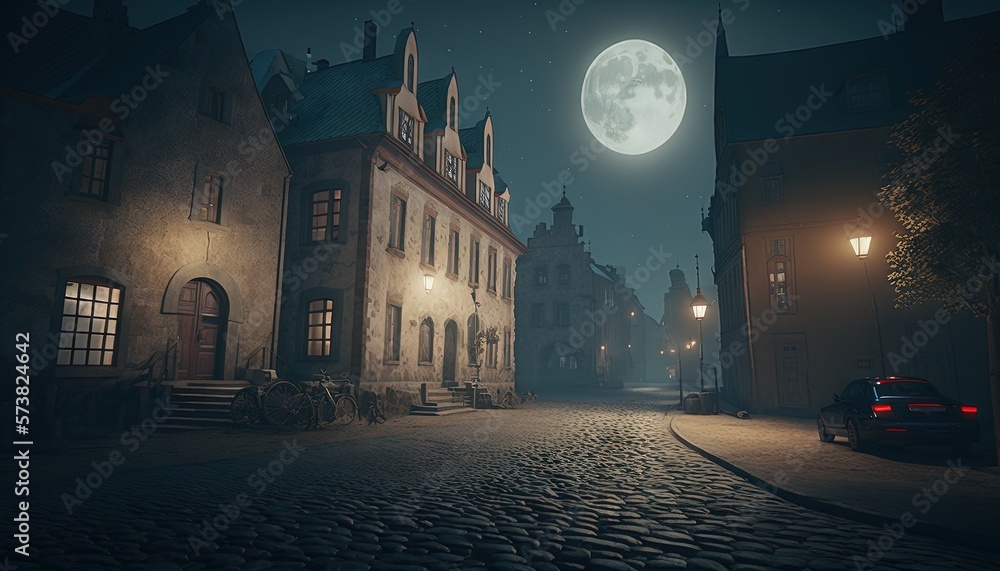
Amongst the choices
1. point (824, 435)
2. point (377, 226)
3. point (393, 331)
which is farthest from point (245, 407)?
point (824, 435)

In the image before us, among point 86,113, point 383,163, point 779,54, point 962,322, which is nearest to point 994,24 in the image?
point 779,54

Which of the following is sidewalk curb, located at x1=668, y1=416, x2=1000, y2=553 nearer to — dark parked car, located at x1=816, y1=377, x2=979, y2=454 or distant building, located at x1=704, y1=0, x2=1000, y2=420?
dark parked car, located at x1=816, y1=377, x2=979, y2=454

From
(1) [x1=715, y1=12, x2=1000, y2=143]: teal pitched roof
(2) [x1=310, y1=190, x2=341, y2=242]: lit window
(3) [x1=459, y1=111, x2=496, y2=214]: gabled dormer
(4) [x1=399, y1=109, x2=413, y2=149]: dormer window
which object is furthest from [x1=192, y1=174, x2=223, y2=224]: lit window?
(1) [x1=715, y1=12, x2=1000, y2=143]: teal pitched roof

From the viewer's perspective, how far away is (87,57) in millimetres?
16766

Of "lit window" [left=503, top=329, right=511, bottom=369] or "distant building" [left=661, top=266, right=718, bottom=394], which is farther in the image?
"distant building" [left=661, top=266, right=718, bottom=394]

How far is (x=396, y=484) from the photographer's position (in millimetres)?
7391

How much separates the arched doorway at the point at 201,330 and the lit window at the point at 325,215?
13.6 feet

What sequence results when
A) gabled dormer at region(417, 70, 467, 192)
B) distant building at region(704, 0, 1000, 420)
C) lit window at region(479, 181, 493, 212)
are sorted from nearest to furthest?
distant building at region(704, 0, 1000, 420) < gabled dormer at region(417, 70, 467, 192) < lit window at region(479, 181, 493, 212)

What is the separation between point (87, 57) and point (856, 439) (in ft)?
74.9

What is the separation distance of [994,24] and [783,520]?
93.9 ft

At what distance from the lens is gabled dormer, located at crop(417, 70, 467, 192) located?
77.4 ft

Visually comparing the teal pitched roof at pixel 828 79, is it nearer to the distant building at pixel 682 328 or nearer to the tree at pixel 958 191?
the tree at pixel 958 191

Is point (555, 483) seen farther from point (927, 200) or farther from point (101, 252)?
point (101, 252)

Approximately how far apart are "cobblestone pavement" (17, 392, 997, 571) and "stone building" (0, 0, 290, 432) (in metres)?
6.57
